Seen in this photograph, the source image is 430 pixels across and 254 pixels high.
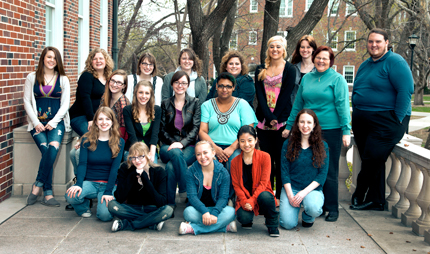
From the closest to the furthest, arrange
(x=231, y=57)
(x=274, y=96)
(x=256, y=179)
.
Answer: (x=256, y=179)
(x=274, y=96)
(x=231, y=57)

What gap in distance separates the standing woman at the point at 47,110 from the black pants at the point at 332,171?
3321 mm

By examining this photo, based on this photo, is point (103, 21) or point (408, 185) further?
point (103, 21)

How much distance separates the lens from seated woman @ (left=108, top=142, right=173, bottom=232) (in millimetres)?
4426

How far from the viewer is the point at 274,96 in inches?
211

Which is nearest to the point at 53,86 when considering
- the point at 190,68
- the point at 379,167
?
the point at 190,68

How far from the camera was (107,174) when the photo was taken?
4.99 meters

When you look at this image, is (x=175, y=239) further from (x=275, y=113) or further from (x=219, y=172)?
(x=275, y=113)

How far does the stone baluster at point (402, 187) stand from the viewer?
197 inches

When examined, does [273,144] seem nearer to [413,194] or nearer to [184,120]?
[184,120]

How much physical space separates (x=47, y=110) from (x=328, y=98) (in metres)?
3.57

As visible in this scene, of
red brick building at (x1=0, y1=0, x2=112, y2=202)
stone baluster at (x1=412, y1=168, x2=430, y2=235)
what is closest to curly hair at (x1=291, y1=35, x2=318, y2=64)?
stone baluster at (x1=412, y1=168, x2=430, y2=235)

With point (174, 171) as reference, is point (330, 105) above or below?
above

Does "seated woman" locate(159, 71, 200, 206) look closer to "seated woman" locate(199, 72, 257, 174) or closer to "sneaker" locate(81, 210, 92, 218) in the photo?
"seated woman" locate(199, 72, 257, 174)

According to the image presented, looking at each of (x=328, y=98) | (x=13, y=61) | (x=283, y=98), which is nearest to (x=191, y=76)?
(x=283, y=98)
